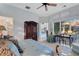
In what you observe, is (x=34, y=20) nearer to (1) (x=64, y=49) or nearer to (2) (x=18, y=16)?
(2) (x=18, y=16)

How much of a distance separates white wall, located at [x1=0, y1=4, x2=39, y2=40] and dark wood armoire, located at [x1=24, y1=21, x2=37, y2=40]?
46 mm

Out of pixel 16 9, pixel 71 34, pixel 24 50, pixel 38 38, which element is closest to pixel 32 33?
pixel 38 38

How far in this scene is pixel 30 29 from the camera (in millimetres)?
2369

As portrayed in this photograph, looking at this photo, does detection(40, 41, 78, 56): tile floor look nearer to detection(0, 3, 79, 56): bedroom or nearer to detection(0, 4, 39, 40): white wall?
detection(0, 3, 79, 56): bedroom

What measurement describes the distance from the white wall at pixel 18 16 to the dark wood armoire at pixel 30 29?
5cm

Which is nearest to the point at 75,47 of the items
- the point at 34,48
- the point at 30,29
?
the point at 34,48

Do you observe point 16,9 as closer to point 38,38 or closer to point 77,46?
point 38,38

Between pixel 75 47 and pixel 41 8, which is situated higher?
pixel 41 8

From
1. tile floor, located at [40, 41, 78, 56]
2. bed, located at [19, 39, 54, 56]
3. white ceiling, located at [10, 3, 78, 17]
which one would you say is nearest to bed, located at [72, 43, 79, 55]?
tile floor, located at [40, 41, 78, 56]

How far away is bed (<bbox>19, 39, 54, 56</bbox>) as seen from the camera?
7.77 feet

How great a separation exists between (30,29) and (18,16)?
27 cm

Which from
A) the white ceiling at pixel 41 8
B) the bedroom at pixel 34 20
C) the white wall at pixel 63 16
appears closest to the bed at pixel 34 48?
the bedroom at pixel 34 20

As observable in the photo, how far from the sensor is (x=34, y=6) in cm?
239

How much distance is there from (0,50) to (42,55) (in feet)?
2.12
